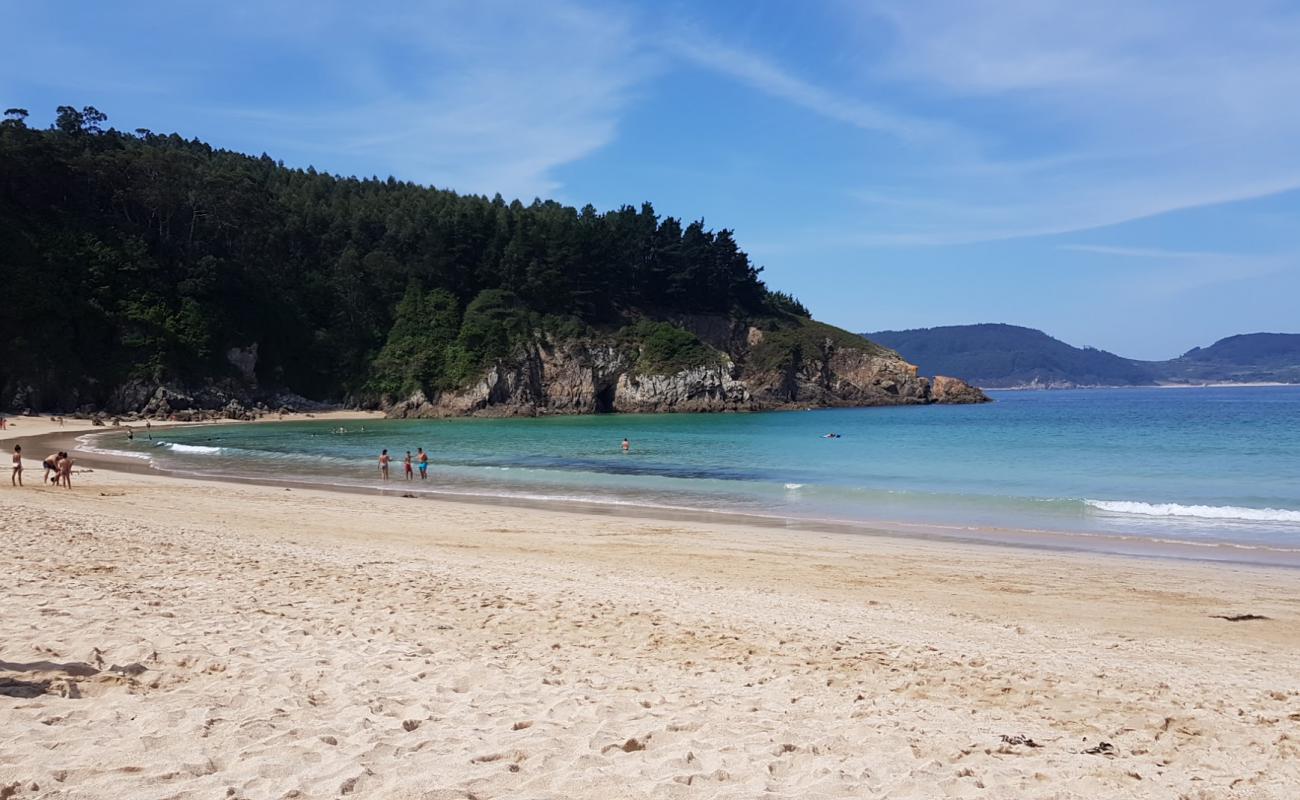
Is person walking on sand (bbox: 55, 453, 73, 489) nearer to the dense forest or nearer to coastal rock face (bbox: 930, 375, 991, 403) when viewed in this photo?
the dense forest

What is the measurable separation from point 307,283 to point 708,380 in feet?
148

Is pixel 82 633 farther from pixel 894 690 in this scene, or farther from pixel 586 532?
pixel 586 532

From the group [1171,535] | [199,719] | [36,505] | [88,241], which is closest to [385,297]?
[88,241]

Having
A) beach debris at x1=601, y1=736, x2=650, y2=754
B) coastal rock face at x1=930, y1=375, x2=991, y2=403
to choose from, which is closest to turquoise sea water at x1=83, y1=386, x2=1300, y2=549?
beach debris at x1=601, y1=736, x2=650, y2=754

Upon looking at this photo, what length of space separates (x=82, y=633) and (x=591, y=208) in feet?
342

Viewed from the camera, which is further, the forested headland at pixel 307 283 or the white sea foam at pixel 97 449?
the forested headland at pixel 307 283

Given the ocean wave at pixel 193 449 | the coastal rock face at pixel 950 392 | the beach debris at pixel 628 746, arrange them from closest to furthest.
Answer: the beach debris at pixel 628 746 < the ocean wave at pixel 193 449 < the coastal rock face at pixel 950 392

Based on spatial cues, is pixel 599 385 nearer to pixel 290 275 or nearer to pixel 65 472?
pixel 290 275

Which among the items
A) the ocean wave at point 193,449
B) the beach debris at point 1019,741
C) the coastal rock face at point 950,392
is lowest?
the ocean wave at point 193,449

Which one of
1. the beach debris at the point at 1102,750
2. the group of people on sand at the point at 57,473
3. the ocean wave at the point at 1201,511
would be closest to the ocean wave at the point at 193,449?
the group of people on sand at the point at 57,473

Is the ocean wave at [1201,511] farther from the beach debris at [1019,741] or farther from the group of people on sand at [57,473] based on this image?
the group of people on sand at [57,473]

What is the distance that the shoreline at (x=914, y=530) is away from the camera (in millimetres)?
15344

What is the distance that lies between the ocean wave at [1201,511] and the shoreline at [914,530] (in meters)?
3.98

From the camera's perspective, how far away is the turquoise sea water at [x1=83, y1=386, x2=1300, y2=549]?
20.6m
